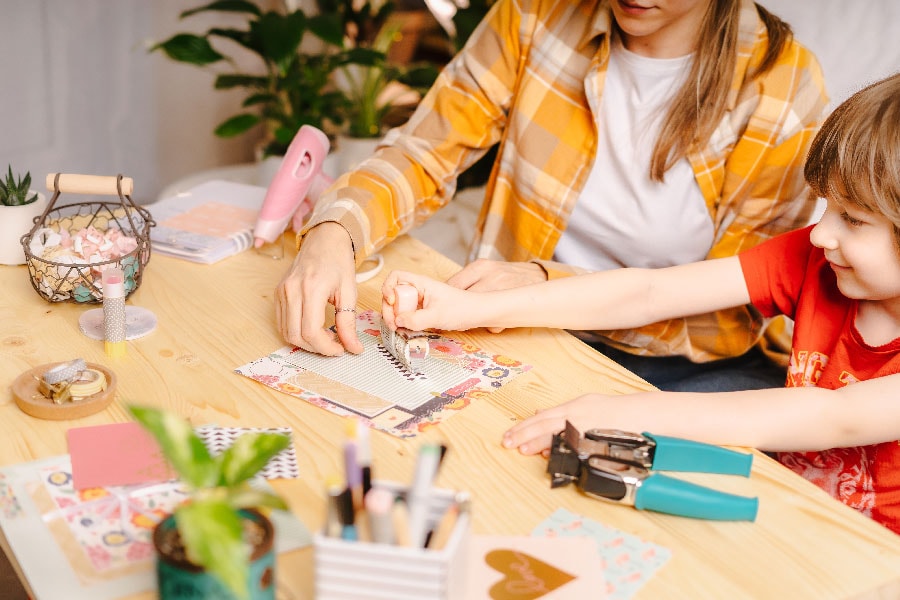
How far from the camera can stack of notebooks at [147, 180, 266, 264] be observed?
4.25 feet

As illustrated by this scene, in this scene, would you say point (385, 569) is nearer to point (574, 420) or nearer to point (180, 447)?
point (180, 447)

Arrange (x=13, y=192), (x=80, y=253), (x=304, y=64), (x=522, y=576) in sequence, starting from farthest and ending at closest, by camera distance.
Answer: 1. (x=304, y=64)
2. (x=13, y=192)
3. (x=80, y=253)
4. (x=522, y=576)

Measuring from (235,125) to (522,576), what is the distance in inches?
78.6

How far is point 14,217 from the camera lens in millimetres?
1223

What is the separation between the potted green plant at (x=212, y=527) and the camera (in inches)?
22.0

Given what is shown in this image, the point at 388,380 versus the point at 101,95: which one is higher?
the point at 388,380

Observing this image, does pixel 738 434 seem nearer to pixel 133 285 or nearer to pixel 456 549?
pixel 456 549

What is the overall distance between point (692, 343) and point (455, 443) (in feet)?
2.08

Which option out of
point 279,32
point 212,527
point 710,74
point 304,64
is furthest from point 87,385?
point 304,64

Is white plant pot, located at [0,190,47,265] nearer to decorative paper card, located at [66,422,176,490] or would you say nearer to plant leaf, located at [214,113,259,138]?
decorative paper card, located at [66,422,176,490]

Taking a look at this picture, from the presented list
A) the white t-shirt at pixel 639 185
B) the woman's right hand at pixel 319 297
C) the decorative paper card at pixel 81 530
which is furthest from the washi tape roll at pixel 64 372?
the white t-shirt at pixel 639 185

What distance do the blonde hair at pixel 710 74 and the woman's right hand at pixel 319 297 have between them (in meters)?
0.52

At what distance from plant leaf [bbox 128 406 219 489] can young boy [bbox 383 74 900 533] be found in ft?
1.23

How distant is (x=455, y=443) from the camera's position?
0.90 metres
